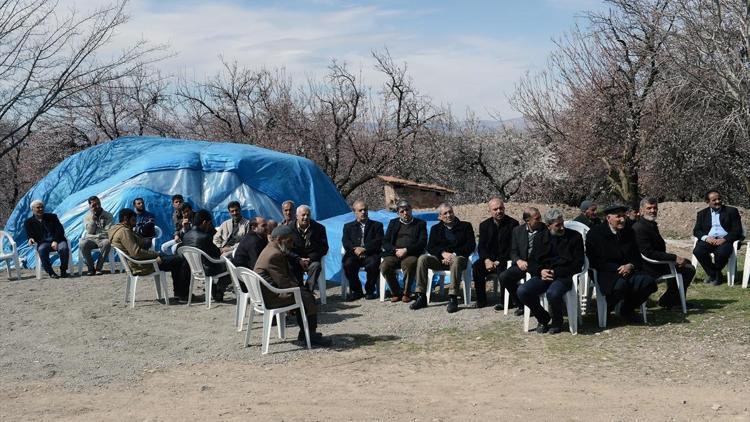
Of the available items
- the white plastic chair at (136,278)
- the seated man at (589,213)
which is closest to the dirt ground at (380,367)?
the white plastic chair at (136,278)

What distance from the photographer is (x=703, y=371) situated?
6.51 meters

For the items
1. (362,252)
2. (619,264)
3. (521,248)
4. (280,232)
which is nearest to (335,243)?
(362,252)

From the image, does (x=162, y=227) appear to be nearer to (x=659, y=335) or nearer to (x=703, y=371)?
(x=659, y=335)

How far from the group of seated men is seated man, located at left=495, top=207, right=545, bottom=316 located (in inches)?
0.4

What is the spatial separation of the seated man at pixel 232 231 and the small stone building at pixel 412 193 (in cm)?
925

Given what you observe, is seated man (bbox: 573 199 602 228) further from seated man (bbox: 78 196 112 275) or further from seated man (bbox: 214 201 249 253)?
seated man (bbox: 78 196 112 275)

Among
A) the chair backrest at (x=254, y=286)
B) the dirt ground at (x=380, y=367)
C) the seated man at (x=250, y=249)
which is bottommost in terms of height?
the dirt ground at (x=380, y=367)

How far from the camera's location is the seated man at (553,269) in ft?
26.4

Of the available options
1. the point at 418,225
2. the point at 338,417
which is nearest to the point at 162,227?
the point at 418,225

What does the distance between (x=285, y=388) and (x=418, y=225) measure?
13.1 ft

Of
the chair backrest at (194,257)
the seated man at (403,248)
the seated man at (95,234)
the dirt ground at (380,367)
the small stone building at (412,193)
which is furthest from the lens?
the small stone building at (412,193)

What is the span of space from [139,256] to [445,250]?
3.63 m

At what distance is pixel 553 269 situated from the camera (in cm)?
814

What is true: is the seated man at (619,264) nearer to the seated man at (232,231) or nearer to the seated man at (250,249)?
the seated man at (250,249)
